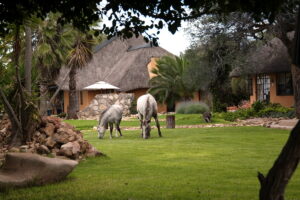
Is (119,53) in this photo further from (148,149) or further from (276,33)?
(148,149)

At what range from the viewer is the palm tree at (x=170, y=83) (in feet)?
128

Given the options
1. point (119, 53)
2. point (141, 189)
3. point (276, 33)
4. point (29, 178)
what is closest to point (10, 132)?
point (29, 178)

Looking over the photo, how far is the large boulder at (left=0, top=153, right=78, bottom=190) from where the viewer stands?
7.61 metres

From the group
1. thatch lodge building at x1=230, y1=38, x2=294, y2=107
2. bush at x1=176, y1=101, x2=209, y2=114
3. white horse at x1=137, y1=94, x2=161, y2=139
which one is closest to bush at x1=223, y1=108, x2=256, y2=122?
thatch lodge building at x1=230, y1=38, x2=294, y2=107

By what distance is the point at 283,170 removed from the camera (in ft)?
13.5

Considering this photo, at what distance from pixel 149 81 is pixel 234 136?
2415cm

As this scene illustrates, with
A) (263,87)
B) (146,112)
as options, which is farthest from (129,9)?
(263,87)

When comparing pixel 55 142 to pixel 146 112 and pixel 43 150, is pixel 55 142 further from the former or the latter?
A: pixel 146 112

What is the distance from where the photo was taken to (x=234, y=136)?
16.4 meters

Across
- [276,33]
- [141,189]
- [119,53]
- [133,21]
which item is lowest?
[141,189]

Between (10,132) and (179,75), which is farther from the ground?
(179,75)

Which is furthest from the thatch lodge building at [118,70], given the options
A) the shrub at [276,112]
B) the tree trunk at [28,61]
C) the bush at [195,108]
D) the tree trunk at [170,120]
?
the tree trunk at [28,61]

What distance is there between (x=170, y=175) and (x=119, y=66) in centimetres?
3564

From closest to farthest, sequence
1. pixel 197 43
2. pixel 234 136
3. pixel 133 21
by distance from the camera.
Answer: pixel 133 21 → pixel 234 136 → pixel 197 43
